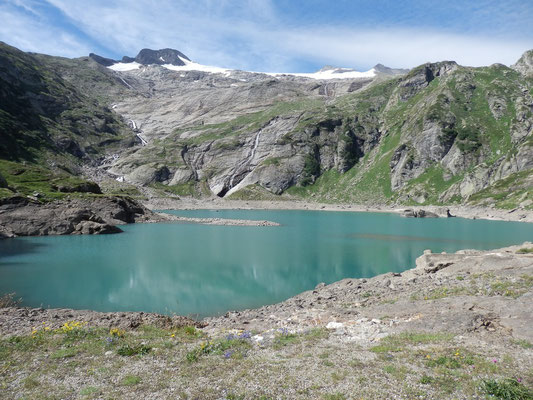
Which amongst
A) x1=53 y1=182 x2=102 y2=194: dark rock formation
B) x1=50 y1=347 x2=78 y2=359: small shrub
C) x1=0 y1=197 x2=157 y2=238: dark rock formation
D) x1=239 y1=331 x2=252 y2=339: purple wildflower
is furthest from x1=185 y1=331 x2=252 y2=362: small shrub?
x1=53 y1=182 x2=102 y2=194: dark rock formation

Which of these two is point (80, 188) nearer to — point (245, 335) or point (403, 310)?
point (245, 335)

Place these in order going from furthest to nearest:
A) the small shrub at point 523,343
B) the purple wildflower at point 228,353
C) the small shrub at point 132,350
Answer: the small shrub at point 132,350 < the purple wildflower at point 228,353 < the small shrub at point 523,343

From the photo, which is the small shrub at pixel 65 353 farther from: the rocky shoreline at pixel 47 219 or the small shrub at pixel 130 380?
the rocky shoreline at pixel 47 219

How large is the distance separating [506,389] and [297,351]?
26.4ft

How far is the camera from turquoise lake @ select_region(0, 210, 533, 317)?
34.0 meters

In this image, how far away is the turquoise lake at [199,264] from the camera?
34.0 metres

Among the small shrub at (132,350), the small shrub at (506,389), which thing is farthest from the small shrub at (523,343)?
the small shrub at (132,350)

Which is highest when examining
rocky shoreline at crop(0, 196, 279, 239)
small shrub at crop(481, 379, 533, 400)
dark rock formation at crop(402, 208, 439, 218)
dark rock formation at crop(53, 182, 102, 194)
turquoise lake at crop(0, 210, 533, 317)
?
dark rock formation at crop(53, 182, 102, 194)

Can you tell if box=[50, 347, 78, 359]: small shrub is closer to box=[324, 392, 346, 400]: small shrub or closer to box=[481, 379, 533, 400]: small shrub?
→ box=[324, 392, 346, 400]: small shrub

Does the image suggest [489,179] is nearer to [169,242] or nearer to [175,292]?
[169,242]

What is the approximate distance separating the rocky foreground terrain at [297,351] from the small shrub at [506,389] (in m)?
0.04

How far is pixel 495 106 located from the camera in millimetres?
186250

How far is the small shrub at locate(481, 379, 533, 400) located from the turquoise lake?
2208cm

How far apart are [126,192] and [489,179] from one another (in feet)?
566
